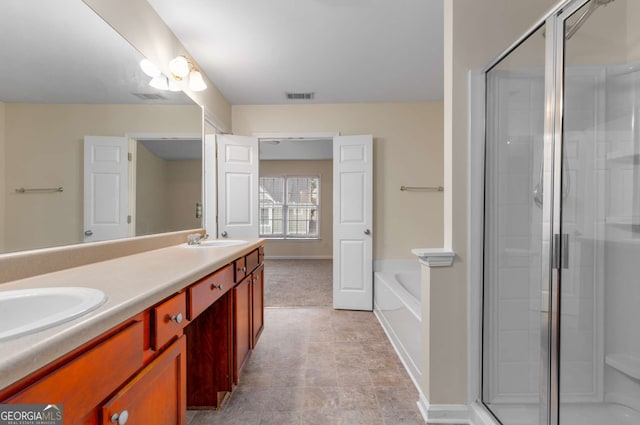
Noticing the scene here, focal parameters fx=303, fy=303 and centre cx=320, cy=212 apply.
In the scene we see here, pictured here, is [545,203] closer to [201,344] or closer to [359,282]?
[201,344]

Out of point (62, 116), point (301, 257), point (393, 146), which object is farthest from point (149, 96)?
point (301, 257)

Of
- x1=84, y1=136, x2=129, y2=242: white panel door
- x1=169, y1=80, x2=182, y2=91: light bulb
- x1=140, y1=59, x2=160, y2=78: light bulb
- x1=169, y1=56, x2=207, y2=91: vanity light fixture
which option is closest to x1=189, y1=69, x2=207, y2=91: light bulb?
x1=169, y1=56, x2=207, y2=91: vanity light fixture

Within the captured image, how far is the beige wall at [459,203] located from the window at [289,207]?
5.75 m

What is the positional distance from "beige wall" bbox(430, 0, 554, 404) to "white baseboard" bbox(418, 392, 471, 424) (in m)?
0.02

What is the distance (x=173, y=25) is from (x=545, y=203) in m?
2.51

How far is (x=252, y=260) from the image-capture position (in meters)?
2.20

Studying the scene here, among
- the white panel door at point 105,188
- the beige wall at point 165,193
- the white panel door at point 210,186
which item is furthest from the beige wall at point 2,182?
the white panel door at point 210,186

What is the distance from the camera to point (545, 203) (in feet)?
4.16

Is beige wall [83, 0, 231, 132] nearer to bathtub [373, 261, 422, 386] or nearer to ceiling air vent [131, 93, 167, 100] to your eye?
ceiling air vent [131, 93, 167, 100]

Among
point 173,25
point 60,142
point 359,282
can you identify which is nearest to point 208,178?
point 173,25

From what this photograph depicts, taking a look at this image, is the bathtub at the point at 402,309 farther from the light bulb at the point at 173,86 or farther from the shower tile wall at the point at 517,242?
the light bulb at the point at 173,86

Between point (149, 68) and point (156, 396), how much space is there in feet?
6.13

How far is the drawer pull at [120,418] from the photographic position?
28.5 inches

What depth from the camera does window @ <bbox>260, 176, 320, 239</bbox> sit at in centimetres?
735
